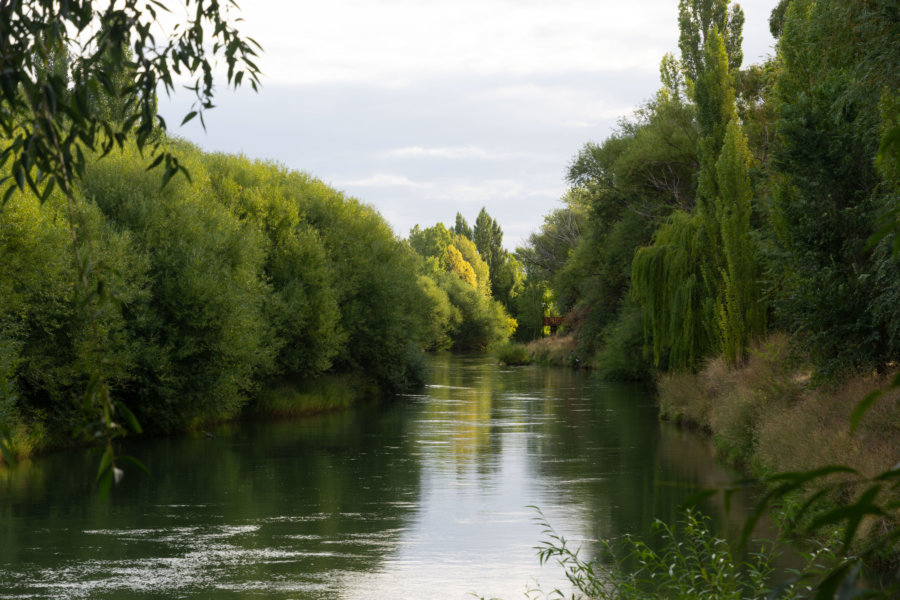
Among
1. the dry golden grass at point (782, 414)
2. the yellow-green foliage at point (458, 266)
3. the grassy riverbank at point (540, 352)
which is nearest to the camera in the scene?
the dry golden grass at point (782, 414)

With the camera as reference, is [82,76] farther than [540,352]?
No

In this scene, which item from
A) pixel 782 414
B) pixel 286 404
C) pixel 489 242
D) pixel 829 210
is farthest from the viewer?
pixel 489 242

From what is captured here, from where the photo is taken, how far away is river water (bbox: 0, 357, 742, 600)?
1309 centimetres

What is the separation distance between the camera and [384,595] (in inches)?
482

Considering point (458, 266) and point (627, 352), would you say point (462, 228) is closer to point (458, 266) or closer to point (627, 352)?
point (458, 266)

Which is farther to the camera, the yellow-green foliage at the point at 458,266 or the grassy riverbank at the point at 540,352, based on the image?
the yellow-green foliage at the point at 458,266

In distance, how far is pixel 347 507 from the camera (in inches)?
726

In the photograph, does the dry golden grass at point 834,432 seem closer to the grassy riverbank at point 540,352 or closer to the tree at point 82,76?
the tree at point 82,76

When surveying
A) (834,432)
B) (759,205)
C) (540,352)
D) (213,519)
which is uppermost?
(759,205)

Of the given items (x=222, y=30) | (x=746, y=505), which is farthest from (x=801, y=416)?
(x=222, y=30)

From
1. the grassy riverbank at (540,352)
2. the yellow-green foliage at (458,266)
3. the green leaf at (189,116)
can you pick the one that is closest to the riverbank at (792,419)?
the green leaf at (189,116)

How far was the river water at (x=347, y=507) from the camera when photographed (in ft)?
43.0

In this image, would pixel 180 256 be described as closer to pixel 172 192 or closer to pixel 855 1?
pixel 172 192

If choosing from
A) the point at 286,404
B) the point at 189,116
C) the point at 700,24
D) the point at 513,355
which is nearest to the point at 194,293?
the point at 286,404
